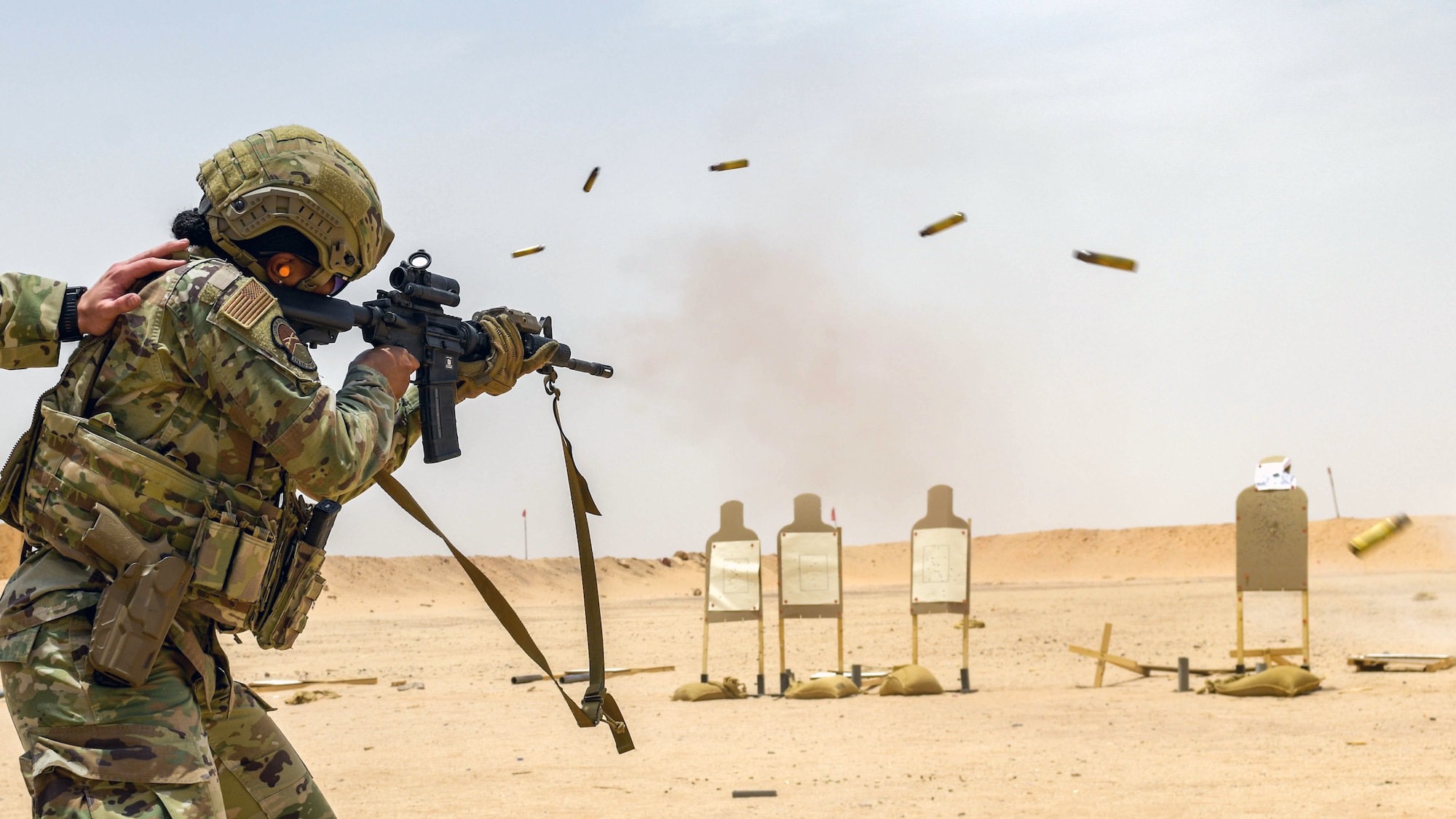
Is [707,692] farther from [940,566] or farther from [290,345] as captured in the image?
[290,345]

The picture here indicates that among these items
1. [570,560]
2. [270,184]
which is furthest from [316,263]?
[570,560]

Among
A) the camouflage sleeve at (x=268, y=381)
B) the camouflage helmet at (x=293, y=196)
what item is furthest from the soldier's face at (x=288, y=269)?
the camouflage sleeve at (x=268, y=381)

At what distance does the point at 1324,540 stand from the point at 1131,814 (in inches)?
2370

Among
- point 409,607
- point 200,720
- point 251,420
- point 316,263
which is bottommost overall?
point 409,607

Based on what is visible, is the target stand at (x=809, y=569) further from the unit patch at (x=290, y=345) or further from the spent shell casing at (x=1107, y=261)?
the unit patch at (x=290, y=345)

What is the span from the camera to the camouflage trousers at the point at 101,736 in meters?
2.71

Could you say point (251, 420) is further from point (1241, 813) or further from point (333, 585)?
point (333, 585)

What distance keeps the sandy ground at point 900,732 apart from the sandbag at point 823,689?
305 mm

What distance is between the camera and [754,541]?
50.1 feet

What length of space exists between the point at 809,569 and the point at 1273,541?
5201 millimetres

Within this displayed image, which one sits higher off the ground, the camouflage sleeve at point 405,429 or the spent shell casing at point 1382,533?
the camouflage sleeve at point 405,429

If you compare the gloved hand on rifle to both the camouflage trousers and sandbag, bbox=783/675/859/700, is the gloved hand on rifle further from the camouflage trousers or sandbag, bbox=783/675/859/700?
sandbag, bbox=783/675/859/700

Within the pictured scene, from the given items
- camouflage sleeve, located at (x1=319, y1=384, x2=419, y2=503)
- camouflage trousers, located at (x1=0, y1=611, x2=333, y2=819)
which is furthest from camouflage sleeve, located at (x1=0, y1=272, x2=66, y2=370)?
camouflage sleeve, located at (x1=319, y1=384, x2=419, y2=503)

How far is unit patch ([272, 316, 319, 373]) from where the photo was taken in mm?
2986
